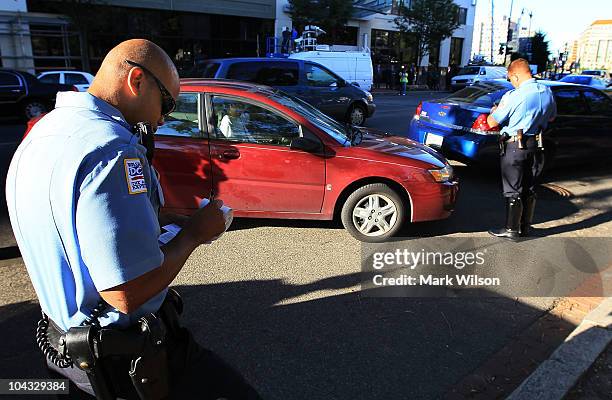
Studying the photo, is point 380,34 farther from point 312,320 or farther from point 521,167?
point 312,320

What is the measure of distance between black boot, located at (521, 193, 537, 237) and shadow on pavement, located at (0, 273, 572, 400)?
1565 millimetres

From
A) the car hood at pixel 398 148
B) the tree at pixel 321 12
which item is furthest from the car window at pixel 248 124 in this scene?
the tree at pixel 321 12

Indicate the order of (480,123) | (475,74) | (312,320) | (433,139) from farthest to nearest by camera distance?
(475,74), (433,139), (480,123), (312,320)

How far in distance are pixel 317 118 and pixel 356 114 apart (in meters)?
7.75

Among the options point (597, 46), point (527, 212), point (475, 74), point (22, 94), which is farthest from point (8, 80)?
point (597, 46)

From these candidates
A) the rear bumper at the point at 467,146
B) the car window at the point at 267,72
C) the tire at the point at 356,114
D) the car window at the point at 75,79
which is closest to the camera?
the rear bumper at the point at 467,146

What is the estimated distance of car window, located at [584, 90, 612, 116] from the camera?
7.91 metres

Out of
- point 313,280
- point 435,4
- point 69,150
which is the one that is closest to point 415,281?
point 313,280

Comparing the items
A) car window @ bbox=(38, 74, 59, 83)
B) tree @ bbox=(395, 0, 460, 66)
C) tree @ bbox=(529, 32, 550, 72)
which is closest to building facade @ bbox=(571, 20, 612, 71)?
tree @ bbox=(529, 32, 550, 72)

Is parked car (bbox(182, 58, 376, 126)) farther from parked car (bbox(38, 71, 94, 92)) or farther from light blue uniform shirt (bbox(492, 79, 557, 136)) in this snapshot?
light blue uniform shirt (bbox(492, 79, 557, 136))

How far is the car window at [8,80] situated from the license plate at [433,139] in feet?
35.4

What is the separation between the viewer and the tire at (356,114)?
12570 mm

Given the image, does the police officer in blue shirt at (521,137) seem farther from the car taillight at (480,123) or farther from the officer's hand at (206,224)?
the officer's hand at (206,224)

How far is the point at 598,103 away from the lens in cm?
805
